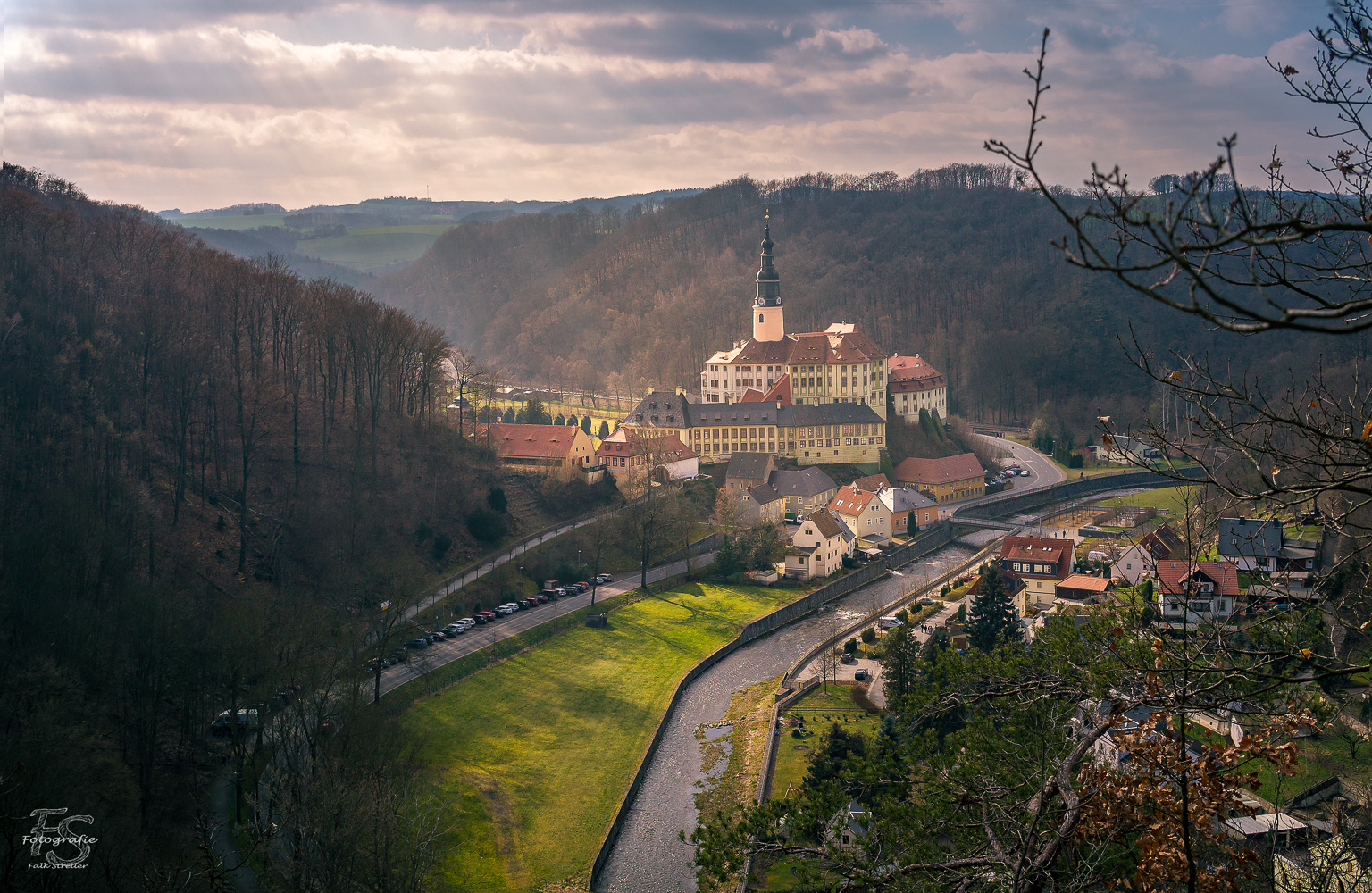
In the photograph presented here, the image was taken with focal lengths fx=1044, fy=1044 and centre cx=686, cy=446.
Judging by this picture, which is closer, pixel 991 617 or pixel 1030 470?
pixel 991 617

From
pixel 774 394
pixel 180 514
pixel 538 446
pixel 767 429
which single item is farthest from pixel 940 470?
pixel 180 514

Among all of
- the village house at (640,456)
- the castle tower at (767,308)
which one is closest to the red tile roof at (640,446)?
the village house at (640,456)

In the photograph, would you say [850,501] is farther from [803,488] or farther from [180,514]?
[180,514]

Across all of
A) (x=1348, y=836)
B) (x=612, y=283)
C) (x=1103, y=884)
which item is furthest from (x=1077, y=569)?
(x=612, y=283)

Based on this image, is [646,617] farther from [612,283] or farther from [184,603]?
[612,283]

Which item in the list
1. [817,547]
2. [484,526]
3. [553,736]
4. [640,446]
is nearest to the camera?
[553,736]

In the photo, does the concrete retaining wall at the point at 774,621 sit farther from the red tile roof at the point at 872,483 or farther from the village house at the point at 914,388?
the village house at the point at 914,388

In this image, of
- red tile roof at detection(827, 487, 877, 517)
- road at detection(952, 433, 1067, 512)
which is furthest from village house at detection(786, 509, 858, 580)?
road at detection(952, 433, 1067, 512)
